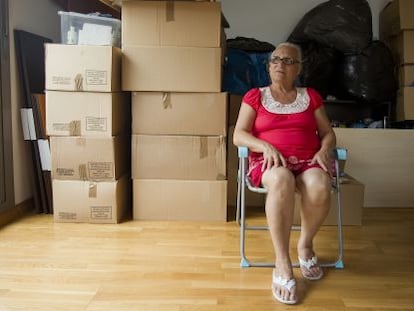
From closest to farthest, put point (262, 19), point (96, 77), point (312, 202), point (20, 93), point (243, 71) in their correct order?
point (312, 202), point (96, 77), point (20, 93), point (243, 71), point (262, 19)

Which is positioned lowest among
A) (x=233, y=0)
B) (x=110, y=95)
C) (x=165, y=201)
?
(x=165, y=201)

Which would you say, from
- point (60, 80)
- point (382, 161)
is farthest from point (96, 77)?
point (382, 161)

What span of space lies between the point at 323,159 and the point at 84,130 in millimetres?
1395

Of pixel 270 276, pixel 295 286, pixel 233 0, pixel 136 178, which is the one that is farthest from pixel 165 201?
pixel 233 0

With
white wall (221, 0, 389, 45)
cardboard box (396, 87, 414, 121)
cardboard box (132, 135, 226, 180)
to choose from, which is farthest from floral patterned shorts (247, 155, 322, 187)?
white wall (221, 0, 389, 45)

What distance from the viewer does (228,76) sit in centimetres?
306

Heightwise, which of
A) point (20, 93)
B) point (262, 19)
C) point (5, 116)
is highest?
point (262, 19)

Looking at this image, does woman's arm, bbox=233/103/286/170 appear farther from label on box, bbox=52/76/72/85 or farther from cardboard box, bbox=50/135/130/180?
label on box, bbox=52/76/72/85

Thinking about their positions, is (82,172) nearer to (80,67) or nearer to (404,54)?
(80,67)

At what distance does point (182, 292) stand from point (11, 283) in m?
0.71

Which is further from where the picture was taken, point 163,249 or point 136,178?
point 136,178

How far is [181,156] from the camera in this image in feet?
8.61

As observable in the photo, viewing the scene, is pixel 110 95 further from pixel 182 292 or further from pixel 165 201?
pixel 182 292

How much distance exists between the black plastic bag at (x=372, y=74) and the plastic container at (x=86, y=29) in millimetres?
1763
